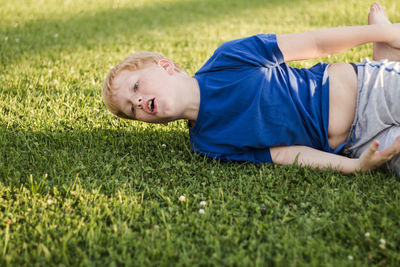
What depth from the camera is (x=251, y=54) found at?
2.76 m

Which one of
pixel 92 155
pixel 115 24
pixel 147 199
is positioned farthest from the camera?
pixel 115 24

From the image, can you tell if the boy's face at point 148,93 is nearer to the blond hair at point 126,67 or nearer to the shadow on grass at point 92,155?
the blond hair at point 126,67

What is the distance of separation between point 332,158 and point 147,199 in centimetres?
124

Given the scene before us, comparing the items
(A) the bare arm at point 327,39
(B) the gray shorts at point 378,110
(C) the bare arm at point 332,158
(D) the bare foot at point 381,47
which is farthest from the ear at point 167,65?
(D) the bare foot at point 381,47

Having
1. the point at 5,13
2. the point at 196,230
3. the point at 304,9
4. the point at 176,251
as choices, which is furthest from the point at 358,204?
the point at 5,13

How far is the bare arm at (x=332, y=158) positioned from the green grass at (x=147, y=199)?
0.07 meters

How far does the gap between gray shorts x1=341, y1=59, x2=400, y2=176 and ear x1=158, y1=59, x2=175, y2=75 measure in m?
1.29

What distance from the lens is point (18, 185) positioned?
2.49 m

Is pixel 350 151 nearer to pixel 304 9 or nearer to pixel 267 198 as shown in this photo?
pixel 267 198

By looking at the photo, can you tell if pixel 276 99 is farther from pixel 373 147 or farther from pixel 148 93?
pixel 148 93

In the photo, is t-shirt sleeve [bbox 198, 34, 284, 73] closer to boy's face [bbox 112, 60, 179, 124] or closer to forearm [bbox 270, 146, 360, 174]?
boy's face [bbox 112, 60, 179, 124]

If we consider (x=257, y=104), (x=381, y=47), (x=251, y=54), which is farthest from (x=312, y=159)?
(x=381, y=47)

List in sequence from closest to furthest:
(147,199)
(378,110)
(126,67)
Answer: (147,199), (378,110), (126,67)

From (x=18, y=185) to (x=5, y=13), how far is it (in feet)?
20.6
